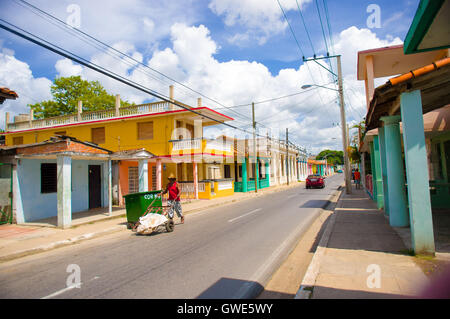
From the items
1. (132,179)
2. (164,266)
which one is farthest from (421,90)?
(132,179)

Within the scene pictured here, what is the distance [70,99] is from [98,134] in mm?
15514

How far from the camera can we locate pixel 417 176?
5.09 m

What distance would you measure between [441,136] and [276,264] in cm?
1007

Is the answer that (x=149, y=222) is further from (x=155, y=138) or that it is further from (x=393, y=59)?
(x=393, y=59)

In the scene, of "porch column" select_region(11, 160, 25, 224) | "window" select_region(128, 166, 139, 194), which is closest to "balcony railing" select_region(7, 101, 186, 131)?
"window" select_region(128, 166, 139, 194)

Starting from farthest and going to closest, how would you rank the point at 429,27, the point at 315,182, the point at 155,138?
1. the point at 315,182
2. the point at 155,138
3. the point at 429,27

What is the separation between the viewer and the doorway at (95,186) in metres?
14.4

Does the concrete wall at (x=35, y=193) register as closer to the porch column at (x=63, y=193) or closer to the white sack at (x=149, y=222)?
the porch column at (x=63, y=193)

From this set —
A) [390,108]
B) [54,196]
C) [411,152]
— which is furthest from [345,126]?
[54,196]

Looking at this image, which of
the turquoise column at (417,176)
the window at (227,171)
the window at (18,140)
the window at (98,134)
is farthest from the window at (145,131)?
the turquoise column at (417,176)

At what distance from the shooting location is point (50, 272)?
211 inches

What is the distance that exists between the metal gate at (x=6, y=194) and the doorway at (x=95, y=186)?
3.86m

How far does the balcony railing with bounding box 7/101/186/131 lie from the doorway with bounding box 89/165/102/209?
20.8 feet

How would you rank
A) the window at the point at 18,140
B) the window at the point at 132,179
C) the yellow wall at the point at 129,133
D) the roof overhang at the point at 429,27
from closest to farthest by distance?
1. the roof overhang at the point at 429,27
2. the window at the point at 132,179
3. the yellow wall at the point at 129,133
4. the window at the point at 18,140
